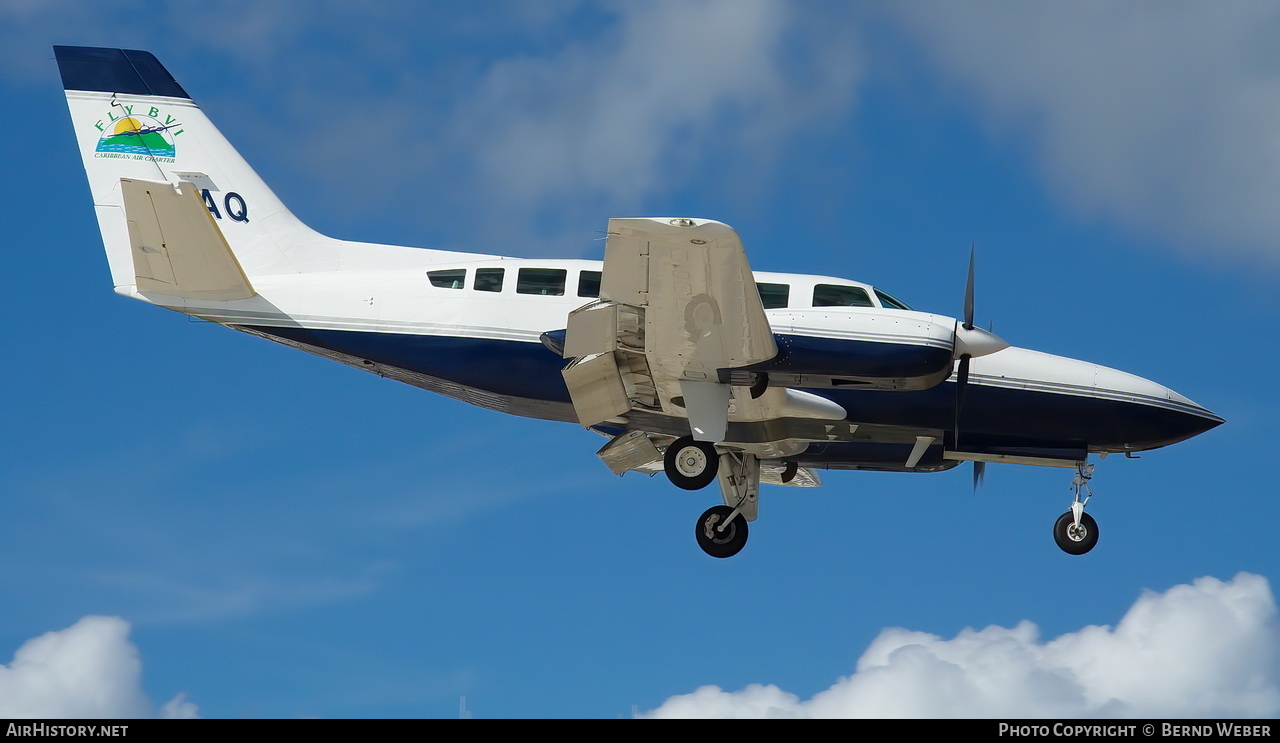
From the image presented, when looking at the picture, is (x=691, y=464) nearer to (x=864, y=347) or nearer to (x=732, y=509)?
(x=732, y=509)

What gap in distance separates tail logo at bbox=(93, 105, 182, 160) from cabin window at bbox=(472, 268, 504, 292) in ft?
22.5

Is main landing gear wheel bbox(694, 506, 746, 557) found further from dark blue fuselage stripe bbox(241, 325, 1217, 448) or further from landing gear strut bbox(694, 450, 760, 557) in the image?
dark blue fuselage stripe bbox(241, 325, 1217, 448)

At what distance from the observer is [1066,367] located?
68.1 feet

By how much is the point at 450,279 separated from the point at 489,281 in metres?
0.67

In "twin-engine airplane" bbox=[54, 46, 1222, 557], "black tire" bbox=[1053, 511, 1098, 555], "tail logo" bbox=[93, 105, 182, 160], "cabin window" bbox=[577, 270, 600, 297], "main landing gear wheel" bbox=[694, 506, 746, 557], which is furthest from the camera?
"tail logo" bbox=[93, 105, 182, 160]

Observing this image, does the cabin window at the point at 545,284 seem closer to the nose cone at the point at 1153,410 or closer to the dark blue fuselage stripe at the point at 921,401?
the dark blue fuselage stripe at the point at 921,401

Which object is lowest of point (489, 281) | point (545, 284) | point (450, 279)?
point (545, 284)

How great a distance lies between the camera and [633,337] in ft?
60.5

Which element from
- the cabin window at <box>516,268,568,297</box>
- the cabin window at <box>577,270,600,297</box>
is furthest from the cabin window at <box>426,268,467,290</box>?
the cabin window at <box>577,270,600,297</box>

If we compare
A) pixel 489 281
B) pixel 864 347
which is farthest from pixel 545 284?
pixel 864 347

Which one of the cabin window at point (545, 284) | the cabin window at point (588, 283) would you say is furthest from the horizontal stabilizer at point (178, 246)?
the cabin window at point (588, 283)

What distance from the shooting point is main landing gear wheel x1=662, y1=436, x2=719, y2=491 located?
65.1 feet
